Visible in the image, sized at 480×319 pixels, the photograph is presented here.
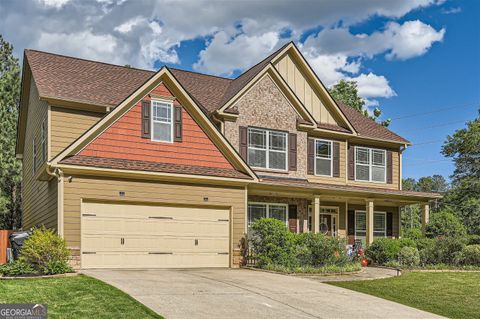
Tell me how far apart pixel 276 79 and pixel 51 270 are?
12693 millimetres

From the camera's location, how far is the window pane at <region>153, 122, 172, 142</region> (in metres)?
17.8

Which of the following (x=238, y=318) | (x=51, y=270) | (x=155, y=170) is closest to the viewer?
(x=238, y=318)

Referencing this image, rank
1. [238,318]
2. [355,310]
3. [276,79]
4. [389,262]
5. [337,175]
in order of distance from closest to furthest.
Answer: [238,318]
[355,310]
[389,262]
[276,79]
[337,175]

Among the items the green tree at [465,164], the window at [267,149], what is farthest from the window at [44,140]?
the green tree at [465,164]

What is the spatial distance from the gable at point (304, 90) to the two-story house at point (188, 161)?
0.05m

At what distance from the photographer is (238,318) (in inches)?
382

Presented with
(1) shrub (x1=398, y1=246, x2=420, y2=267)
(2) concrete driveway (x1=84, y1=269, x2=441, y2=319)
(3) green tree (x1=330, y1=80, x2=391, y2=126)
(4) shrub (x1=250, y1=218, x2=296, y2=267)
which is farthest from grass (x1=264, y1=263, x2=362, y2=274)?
(3) green tree (x1=330, y1=80, x2=391, y2=126)

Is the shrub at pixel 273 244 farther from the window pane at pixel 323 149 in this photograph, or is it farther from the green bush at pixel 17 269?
the green bush at pixel 17 269

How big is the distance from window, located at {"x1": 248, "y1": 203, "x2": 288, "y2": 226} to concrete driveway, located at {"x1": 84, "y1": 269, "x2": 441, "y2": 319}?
721cm

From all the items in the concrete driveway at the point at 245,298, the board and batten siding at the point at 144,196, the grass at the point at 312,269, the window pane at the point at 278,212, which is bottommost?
the grass at the point at 312,269

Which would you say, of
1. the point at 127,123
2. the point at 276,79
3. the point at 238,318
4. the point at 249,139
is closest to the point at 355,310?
the point at 238,318

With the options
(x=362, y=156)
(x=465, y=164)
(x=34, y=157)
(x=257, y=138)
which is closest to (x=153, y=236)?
(x=257, y=138)

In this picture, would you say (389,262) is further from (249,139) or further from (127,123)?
(127,123)

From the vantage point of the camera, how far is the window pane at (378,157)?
2634 centimetres
